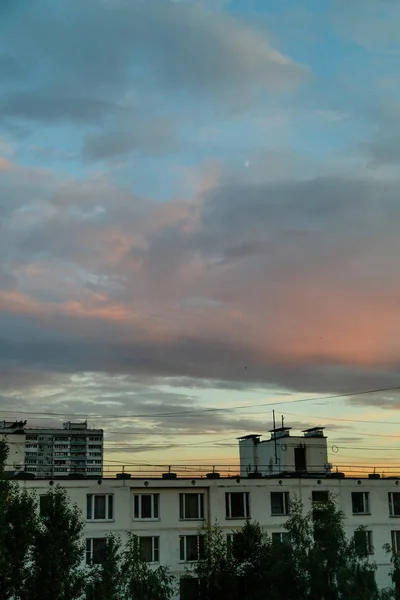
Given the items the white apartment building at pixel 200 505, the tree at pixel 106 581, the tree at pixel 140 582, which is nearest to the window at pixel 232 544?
the white apartment building at pixel 200 505

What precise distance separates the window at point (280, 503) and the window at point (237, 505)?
2541mm

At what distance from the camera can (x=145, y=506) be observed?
6359cm

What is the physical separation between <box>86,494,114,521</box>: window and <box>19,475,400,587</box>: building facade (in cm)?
8

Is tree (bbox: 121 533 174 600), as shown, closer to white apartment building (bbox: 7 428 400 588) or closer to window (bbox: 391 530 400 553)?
white apartment building (bbox: 7 428 400 588)

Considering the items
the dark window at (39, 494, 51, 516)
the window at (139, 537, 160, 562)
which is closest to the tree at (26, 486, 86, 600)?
the dark window at (39, 494, 51, 516)

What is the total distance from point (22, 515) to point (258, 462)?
44.8 meters

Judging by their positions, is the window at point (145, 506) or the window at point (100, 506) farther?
the window at point (145, 506)

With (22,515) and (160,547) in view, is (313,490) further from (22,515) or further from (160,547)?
(22,515)

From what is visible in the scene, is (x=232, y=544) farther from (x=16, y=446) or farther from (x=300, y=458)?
(x=16, y=446)

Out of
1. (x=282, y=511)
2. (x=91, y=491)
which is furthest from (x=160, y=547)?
(x=282, y=511)

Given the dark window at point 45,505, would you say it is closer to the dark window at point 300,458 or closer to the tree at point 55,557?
the tree at point 55,557

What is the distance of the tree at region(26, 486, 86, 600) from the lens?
42.1 meters

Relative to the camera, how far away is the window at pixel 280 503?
6706 centimetres

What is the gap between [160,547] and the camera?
63.2 m
